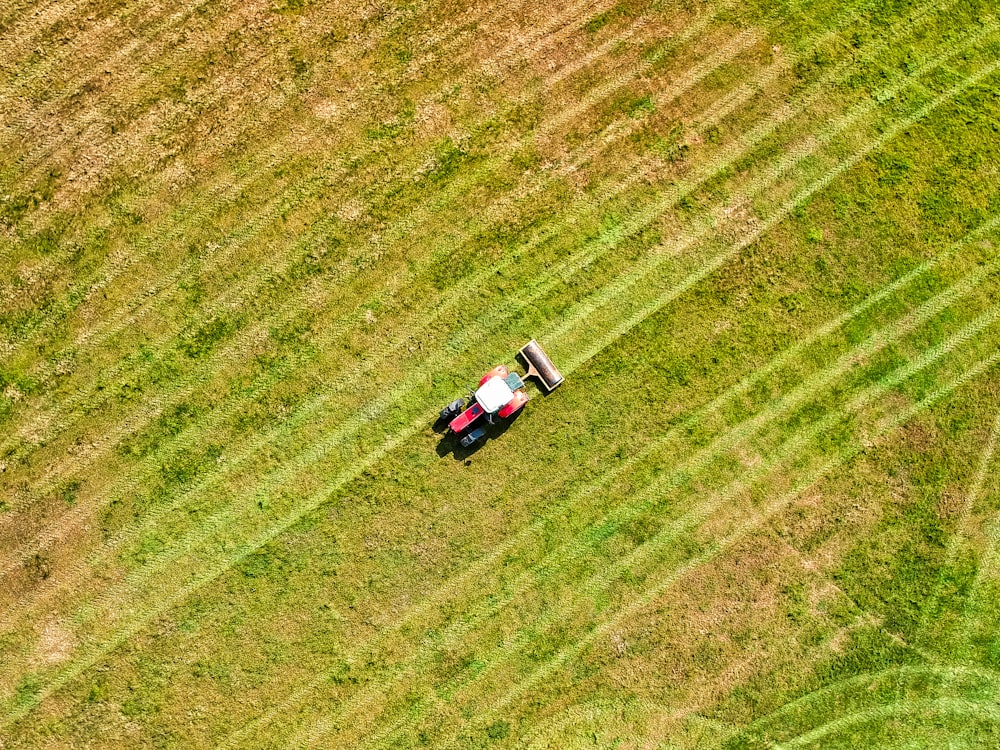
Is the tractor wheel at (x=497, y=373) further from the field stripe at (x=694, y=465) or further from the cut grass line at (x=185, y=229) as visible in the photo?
the cut grass line at (x=185, y=229)

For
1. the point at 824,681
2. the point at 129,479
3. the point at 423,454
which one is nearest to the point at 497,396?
the point at 423,454

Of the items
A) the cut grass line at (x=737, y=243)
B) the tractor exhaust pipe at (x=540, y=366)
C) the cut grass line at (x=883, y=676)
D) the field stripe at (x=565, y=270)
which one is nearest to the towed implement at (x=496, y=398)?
the tractor exhaust pipe at (x=540, y=366)

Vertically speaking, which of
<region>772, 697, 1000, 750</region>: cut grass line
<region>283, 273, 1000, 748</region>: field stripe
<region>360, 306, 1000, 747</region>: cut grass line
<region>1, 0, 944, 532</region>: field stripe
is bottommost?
<region>772, 697, 1000, 750</region>: cut grass line

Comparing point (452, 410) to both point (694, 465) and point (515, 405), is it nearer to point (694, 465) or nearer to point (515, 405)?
point (515, 405)

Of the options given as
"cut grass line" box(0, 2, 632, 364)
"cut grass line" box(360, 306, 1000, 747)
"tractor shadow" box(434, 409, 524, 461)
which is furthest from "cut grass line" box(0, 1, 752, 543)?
"cut grass line" box(360, 306, 1000, 747)

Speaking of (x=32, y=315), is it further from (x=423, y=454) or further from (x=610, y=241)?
(x=610, y=241)

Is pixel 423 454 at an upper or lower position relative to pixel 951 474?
upper

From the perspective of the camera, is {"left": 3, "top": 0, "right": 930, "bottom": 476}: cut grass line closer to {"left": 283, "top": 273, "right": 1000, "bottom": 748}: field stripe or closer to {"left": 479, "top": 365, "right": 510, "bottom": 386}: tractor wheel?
{"left": 479, "top": 365, "right": 510, "bottom": 386}: tractor wheel
